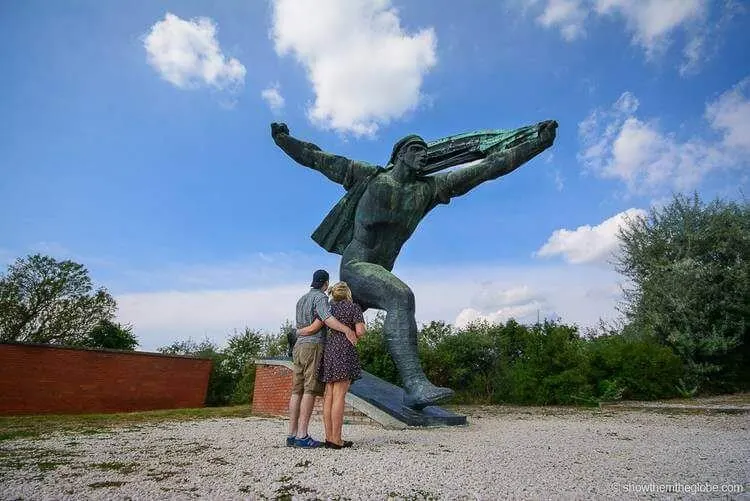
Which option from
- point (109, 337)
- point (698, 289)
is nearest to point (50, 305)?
point (109, 337)

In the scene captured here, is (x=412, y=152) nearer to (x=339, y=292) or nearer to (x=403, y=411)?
(x=339, y=292)

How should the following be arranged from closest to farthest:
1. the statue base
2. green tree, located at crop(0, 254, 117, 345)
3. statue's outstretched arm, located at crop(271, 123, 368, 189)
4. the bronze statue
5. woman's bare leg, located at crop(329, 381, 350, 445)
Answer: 1. woman's bare leg, located at crop(329, 381, 350, 445)
2. the statue base
3. the bronze statue
4. statue's outstretched arm, located at crop(271, 123, 368, 189)
5. green tree, located at crop(0, 254, 117, 345)

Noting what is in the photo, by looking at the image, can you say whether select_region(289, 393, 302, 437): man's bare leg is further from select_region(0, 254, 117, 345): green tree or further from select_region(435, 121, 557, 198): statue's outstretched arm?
select_region(0, 254, 117, 345): green tree

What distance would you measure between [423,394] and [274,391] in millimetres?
3291

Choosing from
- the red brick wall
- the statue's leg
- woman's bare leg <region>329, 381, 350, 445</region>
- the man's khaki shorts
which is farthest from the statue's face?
the red brick wall

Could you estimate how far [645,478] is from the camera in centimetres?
270

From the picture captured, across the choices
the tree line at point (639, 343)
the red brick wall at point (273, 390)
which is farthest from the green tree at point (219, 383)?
the red brick wall at point (273, 390)

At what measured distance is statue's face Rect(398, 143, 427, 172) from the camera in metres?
5.50

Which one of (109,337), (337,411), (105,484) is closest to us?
(105,484)

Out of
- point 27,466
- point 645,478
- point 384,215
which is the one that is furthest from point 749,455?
point 27,466

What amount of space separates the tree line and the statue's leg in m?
4.58

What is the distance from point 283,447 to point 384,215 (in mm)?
2878

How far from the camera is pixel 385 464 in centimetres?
290

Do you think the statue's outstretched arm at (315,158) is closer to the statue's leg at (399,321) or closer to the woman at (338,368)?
the statue's leg at (399,321)
